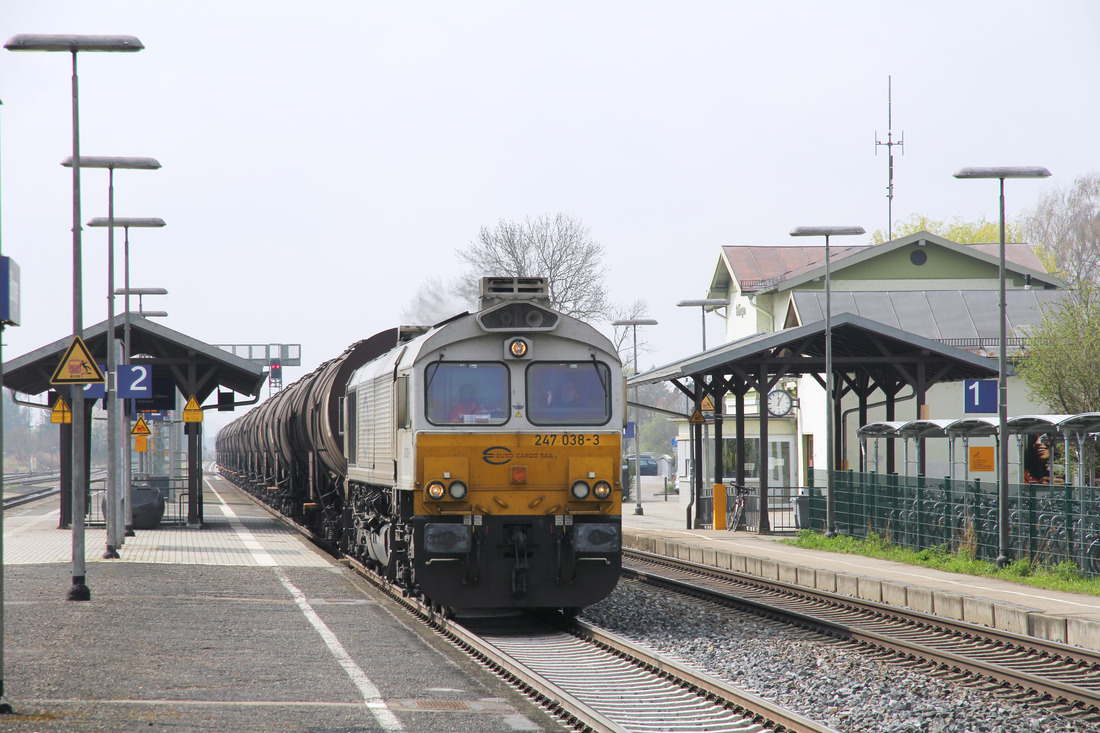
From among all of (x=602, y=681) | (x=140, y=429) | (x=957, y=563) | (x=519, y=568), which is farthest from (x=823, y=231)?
(x=140, y=429)

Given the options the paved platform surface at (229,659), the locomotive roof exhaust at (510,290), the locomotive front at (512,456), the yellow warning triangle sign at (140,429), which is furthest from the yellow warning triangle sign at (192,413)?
the locomotive roof exhaust at (510,290)

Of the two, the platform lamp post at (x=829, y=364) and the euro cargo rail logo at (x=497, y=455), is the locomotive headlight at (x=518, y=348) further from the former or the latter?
the platform lamp post at (x=829, y=364)

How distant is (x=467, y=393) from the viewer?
40.2ft

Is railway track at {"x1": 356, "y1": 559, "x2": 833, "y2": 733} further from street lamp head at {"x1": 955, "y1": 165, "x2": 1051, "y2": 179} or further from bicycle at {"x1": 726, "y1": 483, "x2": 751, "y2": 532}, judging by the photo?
bicycle at {"x1": 726, "y1": 483, "x2": 751, "y2": 532}

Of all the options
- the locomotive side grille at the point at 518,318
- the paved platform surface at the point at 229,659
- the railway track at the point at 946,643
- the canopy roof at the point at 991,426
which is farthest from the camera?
the canopy roof at the point at 991,426

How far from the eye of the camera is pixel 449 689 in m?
9.10

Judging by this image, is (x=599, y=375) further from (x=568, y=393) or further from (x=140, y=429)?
(x=140, y=429)

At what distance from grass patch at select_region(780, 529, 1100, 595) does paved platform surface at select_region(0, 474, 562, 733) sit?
8.73 meters

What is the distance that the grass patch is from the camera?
1586cm

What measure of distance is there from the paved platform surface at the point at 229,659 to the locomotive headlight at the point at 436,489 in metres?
1.41

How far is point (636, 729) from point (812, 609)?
7.10 m

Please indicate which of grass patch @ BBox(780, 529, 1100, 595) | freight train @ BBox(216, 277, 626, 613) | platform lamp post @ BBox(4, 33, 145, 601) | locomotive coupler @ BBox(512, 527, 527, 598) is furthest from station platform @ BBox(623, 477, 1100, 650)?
platform lamp post @ BBox(4, 33, 145, 601)

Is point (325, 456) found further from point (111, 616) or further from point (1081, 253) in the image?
point (1081, 253)

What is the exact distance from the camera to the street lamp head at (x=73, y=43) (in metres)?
14.7
